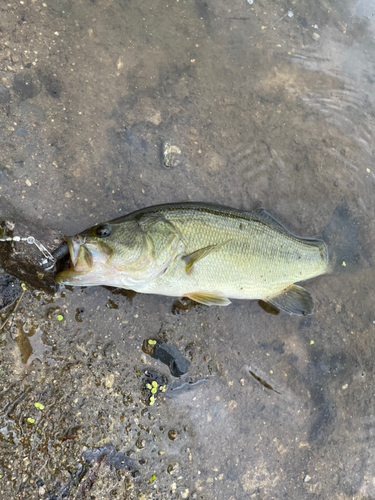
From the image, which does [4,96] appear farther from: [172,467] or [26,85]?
[172,467]

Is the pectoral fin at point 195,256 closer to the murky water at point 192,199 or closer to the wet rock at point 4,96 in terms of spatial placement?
the murky water at point 192,199

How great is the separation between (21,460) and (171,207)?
2.77 m

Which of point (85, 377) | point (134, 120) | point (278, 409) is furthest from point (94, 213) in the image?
point (278, 409)

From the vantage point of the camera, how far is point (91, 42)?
3510 millimetres

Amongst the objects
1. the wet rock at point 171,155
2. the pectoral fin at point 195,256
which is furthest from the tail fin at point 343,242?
the wet rock at point 171,155

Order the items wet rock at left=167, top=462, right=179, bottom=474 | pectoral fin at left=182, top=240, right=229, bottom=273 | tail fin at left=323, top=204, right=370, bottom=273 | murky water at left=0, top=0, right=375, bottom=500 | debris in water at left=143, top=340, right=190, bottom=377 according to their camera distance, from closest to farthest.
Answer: pectoral fin at left=182, top=240, right=229, bottom=273
murky water at left=0, top=0, right=375, bottom=500
wet rock at left=167, top=462, right=179, bottom=474
debris in water at left=143, top=340, right=190, bottom=377
tail fin at left=323, top=204, right=370, bottom=273

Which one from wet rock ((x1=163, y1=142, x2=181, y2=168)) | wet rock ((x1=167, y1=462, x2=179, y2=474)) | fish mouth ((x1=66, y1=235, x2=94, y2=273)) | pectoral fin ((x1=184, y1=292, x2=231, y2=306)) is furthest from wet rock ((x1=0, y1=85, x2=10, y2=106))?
wet rock ((x1=167, y1=462, x2=179, y2=474))

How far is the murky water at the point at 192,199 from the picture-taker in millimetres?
3164

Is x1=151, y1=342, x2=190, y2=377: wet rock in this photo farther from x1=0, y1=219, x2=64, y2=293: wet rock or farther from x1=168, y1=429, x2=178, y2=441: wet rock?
x1=0, y1=219, x2=64, y2=293: wet rock

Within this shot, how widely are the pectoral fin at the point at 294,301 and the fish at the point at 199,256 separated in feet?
0.04

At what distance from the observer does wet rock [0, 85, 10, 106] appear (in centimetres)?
326

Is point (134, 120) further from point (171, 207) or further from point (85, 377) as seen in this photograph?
point (85, 377)

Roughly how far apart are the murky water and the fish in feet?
1.22

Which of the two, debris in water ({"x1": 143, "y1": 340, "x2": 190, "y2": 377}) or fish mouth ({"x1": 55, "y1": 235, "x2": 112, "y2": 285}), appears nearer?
fish mouth ({"x1": 55, "y1": 235, "x2": 112, "y2": 285})
